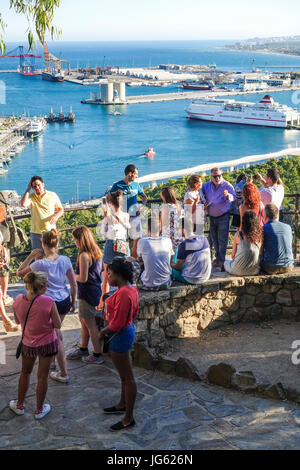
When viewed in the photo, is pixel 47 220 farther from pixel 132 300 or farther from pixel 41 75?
pixel 41 75

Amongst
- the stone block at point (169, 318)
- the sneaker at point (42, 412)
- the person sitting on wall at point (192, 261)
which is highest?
the person sitting on wall at point (192, 261)

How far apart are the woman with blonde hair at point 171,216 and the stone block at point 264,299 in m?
0.92

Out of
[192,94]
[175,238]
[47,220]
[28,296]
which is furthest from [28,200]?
[192,94]

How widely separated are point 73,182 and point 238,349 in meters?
60.7

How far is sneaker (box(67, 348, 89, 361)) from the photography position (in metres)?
4.56

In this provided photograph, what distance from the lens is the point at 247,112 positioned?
92312mm

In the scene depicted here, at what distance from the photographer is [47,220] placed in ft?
17.9

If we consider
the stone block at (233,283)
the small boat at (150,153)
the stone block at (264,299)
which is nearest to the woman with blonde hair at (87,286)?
the stone block at (233,283)

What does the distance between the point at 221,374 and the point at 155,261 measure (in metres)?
1.21

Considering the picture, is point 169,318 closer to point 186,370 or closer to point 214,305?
point 214,305

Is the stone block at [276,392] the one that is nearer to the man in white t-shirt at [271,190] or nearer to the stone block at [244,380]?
the stone block at [244,380]

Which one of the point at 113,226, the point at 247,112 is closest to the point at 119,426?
the point at 113,226

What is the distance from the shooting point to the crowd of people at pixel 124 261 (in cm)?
355

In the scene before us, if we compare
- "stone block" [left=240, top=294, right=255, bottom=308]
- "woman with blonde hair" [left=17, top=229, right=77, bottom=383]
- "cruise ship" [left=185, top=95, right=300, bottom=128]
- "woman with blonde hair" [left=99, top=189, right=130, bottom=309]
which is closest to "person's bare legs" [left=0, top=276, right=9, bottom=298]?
"woman with blonde hair" [left=99, top=189, right=130, bottom=309]
